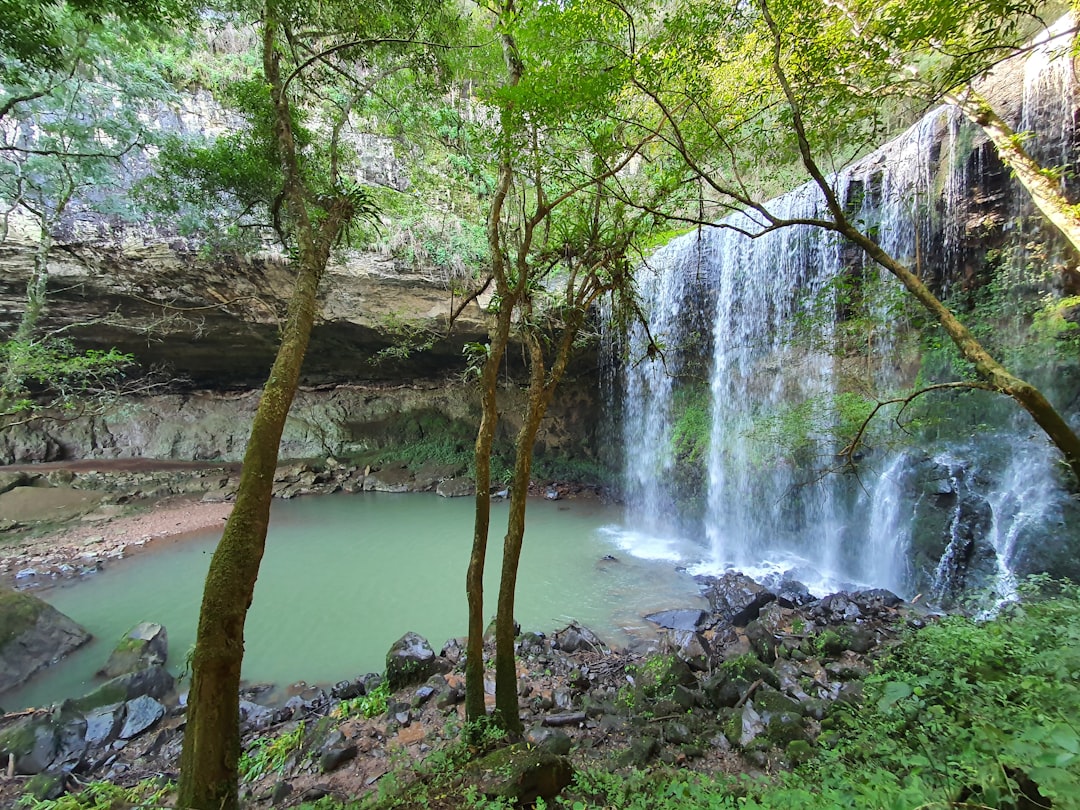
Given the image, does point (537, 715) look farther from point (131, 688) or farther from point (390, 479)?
point (390, 479)

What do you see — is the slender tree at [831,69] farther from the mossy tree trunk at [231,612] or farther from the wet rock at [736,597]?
the wet rock at [736,597]

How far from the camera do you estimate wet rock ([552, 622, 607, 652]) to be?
191 inches

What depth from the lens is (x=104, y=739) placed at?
3590 mm

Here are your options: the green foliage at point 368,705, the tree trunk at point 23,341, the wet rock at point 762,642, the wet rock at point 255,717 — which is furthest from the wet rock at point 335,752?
the tree trunk at point 23,341

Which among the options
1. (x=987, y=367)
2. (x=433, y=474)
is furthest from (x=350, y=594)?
(x=433, y=474)

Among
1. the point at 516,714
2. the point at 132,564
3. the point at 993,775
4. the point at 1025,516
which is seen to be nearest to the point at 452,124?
the point at 516,714

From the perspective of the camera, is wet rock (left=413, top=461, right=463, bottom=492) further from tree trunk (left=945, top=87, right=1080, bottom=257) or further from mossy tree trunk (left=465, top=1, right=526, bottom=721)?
tree trunk (left=945, top=87, right=1080, bottom=257)

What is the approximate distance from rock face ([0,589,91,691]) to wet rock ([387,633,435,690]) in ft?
11.8

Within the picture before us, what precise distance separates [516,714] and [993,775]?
2.38 m

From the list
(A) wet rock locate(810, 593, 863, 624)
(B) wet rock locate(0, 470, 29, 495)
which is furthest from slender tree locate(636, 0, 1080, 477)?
(B) wet rock locate(0, 470, 29, 495)

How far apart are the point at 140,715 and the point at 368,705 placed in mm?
1910

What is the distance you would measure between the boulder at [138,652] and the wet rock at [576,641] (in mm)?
4004

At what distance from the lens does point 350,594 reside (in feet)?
21.6

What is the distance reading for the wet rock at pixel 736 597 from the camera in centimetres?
533
